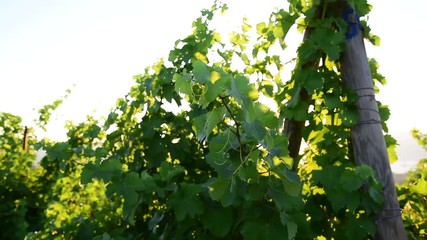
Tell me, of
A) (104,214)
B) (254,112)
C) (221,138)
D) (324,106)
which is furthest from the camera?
(104,214)

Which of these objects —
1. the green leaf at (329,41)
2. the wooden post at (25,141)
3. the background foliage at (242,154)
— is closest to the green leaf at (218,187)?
the background foliage at (242,154)

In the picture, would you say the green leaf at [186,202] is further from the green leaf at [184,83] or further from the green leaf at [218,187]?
the green leaf at [184,83]

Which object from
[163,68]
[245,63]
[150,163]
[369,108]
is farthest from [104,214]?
[369,108]

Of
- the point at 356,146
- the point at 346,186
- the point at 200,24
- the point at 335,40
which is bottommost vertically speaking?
the point at 346,186

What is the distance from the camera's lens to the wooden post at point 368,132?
1794mm

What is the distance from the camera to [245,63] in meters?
2.75

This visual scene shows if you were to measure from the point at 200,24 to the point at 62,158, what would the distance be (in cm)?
122

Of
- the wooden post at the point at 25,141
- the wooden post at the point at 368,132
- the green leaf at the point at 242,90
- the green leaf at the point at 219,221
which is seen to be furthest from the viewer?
the wooden post at the point at 25,141

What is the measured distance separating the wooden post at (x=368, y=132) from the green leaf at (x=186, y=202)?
29.7 inches

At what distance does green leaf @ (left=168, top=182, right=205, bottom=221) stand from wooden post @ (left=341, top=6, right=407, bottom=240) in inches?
29.7

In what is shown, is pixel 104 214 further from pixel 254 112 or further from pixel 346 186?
pixel 254 112

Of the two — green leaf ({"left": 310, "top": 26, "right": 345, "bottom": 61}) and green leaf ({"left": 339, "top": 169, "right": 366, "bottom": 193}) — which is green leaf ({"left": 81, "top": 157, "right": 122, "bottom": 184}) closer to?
green leaf ({"left": 339, "top": 169, "right": 366, "bottom": 193})

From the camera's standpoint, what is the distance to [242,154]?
1217 mm

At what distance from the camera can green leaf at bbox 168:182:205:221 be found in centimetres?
167
